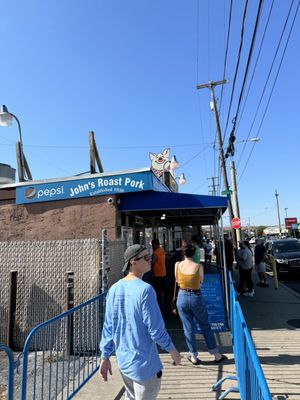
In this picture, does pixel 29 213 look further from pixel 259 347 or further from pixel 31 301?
pixel 259 347

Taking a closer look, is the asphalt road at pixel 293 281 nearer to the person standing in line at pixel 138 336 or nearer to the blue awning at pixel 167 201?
the blue awning at pixel 167 201

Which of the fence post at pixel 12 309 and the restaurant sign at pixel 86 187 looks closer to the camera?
the fence post at pixel 12 309

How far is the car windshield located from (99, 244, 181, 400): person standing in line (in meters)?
16.1

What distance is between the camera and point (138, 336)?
9.34 ft

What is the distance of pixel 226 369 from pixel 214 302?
64.8 inches

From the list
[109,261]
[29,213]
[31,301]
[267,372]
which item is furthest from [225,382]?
[29,213]

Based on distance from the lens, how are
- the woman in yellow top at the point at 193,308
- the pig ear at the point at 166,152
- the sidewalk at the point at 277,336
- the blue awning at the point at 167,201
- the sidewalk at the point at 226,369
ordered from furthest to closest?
1. the pig ear at the point at 166,152
2. the blue awning at the point at 167,201
3. the woman in yellow top at the point at 193,308
4. the sidewalk at the point at 277,336
5. the sidewalk at the point at 226,369

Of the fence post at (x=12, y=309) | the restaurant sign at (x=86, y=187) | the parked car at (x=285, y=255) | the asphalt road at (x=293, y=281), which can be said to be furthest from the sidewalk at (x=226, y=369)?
the parked car at (x=285, y=255)

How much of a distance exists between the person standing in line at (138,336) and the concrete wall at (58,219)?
5130mm

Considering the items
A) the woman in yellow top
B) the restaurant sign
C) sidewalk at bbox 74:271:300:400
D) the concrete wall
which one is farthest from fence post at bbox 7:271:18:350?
the woman in yellow top

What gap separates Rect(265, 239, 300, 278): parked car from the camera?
52.0 feet

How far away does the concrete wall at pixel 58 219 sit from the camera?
8.16 meters

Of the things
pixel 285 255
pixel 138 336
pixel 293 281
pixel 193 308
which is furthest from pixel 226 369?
pixel 285 255

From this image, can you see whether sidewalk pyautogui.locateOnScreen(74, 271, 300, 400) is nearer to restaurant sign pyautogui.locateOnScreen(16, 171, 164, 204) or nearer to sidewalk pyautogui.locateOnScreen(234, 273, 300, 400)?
sidewalk pyautogui.locateOnScreen(234, 273, 300, 400)
